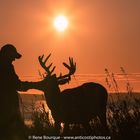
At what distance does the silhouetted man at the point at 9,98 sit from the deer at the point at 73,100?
16.0ft

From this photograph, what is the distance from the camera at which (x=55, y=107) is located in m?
14.4

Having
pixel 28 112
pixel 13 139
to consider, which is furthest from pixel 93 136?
pixel 28 112

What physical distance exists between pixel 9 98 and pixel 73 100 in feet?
19.2

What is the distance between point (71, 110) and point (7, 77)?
224 inches

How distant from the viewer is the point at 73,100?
14.5 m

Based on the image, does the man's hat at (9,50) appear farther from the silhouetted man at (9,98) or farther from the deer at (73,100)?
the deer at (73,100)

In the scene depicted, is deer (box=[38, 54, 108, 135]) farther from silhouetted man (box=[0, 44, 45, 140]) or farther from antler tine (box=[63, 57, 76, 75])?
silhouetted man (box=[0, 44, 45, 140])

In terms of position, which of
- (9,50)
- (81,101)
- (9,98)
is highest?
(9,50)

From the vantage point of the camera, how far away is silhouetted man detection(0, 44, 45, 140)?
8.55 m

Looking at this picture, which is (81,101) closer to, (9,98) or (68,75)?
(68,75)

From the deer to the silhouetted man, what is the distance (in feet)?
16.0

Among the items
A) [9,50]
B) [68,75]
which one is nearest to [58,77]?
[68,75]

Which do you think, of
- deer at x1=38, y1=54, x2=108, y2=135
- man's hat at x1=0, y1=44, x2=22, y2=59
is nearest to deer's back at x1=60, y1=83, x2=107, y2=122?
deer at x1=38, y1=54, x2=108, y2=135

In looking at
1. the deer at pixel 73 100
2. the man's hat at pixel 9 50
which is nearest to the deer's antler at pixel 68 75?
the deer at pixel 73 100
